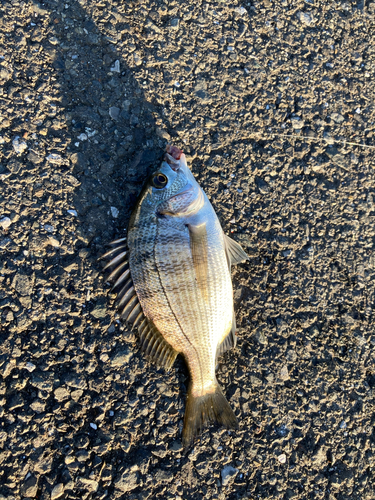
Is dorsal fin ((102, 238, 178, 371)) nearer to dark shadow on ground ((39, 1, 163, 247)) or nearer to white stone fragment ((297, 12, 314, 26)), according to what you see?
dark shadow on ground ((39, 1, 163, 247))

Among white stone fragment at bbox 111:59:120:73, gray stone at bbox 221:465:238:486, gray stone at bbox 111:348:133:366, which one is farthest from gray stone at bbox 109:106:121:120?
gray stone at bbox 221:465:238:486

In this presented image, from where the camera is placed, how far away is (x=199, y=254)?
8.20 feet

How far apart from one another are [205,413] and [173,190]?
1718mm

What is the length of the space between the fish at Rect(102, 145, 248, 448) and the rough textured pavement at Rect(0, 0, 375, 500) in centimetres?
15

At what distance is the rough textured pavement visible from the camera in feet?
8.14

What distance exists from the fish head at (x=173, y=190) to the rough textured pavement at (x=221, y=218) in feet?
0.94

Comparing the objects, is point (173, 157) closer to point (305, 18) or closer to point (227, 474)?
point (305, 18)

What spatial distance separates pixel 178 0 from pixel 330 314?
125 inches

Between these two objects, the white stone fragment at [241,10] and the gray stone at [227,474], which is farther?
the white stone fragment at [241,10]

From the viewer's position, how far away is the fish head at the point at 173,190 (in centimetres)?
255

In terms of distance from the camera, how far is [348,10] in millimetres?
3559

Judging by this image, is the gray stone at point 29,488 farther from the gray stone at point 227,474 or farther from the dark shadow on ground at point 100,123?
the dark shadow on ground at point 100,123

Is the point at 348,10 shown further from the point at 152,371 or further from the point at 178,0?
the point at 152,371

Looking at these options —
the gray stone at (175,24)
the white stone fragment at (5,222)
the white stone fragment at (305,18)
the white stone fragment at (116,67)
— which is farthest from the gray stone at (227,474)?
the white stone fragment at (305,18)
